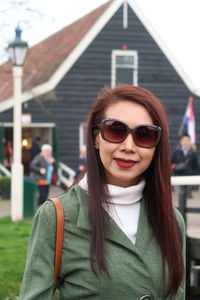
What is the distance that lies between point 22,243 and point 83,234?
687cm

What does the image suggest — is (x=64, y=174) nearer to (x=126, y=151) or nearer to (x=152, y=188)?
(x=152, y=188)

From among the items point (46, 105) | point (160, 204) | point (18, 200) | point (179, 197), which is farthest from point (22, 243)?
point (46, 105)

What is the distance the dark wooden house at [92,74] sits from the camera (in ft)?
74.3

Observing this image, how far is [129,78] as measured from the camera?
2339 cm

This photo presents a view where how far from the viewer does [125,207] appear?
2.24m

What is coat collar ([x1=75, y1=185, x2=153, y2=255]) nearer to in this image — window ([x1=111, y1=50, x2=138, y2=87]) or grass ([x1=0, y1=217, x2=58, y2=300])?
grass ([x1=0, y1=217, x2=58, y2=300])

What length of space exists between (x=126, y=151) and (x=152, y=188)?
204 millimetres

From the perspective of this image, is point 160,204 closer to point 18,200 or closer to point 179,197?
point 179,197

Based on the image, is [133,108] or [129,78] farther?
[129,78]

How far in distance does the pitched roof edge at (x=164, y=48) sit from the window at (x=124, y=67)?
2.97 feet

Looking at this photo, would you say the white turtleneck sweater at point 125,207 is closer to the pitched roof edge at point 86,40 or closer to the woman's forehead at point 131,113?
the woman's forehead at point 131,113

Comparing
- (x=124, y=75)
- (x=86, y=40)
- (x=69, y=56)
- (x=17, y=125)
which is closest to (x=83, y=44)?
(x=86, y=40)

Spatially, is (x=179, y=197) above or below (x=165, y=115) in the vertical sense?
below

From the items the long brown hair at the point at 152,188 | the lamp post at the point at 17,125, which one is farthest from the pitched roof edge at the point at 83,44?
the long brown hair at the point at 152,188
